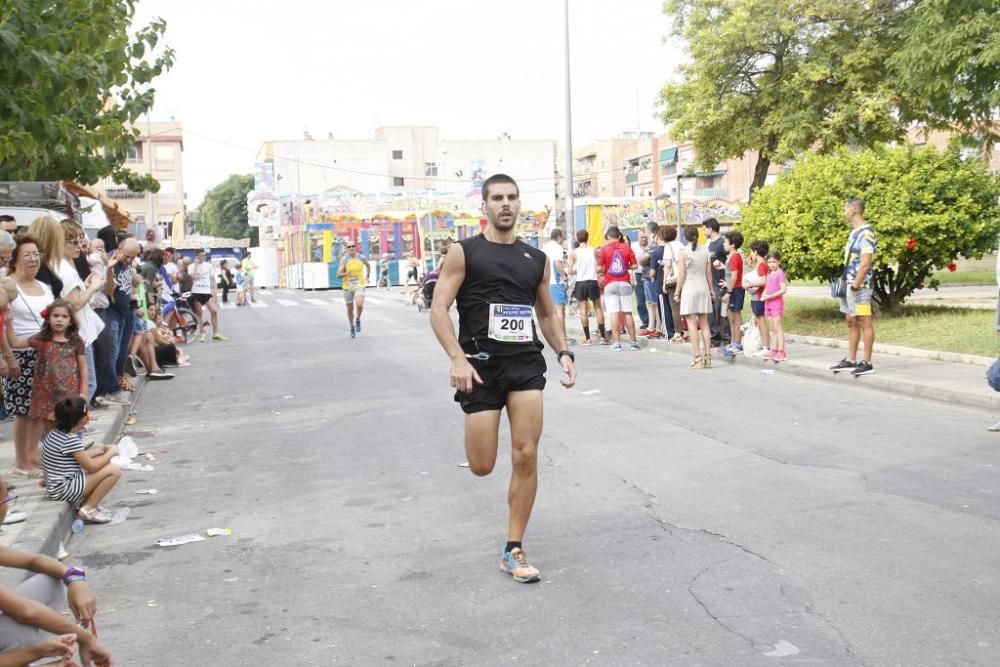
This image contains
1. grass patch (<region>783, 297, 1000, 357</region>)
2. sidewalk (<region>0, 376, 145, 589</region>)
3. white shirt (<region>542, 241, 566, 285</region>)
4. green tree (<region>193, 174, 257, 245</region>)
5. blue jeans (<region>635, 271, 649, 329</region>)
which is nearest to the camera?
sidewalk (<region>0, 376, 145, 589</region>)

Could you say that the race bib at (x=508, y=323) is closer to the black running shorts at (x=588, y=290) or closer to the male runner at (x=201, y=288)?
the black running shorts at (x=588, y=290)

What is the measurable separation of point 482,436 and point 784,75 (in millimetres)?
28663

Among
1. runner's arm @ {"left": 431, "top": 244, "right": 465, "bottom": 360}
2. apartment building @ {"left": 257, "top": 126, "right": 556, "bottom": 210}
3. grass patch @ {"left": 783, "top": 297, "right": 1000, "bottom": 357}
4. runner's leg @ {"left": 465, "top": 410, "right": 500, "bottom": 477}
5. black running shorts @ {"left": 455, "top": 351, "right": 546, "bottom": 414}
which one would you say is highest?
apartment building @ {"left": 257, "top": 126, "right": 556, "bottom": 210}

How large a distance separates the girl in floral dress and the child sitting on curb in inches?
41.8

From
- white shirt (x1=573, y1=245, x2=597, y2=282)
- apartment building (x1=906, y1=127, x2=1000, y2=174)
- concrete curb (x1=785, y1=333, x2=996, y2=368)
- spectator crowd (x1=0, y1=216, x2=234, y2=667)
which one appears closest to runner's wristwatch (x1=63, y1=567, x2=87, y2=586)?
spectator crowd (x1=0, y1=216, x2=234, y2=667)

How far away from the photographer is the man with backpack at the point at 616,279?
17.9 meters

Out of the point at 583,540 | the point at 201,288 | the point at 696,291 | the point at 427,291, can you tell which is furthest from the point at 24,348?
the point at 427,291

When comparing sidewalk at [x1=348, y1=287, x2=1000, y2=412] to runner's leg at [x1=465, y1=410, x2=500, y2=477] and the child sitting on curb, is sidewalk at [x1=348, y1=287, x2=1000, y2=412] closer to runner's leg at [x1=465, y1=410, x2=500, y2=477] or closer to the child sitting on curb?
runner's leg at [x1=465, y1=410, x2=500, y2=477]

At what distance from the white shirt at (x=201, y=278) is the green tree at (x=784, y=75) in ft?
53.6

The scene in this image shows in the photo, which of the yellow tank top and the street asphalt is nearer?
the street asphalt

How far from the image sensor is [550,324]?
19.9 ft

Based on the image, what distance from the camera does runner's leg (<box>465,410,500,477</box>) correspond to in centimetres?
560

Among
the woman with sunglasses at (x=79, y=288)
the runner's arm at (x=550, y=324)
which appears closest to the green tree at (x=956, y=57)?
the woman with sunglasses at (x=79, y=288)

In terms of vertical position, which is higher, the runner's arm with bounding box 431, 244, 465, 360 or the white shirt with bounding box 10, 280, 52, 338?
the runner's arm with bounding box 431, 244, 465, 360
